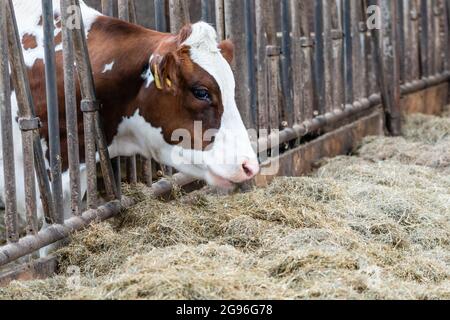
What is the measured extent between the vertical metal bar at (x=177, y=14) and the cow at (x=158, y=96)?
56cm

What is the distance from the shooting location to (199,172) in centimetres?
498

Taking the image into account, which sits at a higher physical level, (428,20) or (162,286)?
(428,20)

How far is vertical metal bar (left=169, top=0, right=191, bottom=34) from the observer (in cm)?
565

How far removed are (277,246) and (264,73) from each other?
98.0 inches

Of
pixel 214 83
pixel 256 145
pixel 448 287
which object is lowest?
pixel 448 287

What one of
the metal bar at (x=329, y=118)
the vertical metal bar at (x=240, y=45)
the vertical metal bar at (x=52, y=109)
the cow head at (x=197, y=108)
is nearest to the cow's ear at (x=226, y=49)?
the cow head at (x=197, y=108)

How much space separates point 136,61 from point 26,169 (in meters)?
0.92

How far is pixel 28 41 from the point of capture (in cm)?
514

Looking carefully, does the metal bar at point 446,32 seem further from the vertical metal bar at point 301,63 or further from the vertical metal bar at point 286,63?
the vertical metal bar at point 286,63

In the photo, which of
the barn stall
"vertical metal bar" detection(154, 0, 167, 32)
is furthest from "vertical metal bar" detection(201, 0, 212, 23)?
"vertical metal bar" detection(154, 0, 167, 32)

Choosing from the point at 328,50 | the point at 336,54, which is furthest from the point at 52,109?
the point at 336,54

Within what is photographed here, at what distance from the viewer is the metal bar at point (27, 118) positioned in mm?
4336

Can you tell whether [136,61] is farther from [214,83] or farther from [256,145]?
[256,145]
